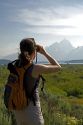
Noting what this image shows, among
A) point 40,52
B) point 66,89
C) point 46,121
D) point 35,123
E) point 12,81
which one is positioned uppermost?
point 40,52

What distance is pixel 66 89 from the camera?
40.8 m

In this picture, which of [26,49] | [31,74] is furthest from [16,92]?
[26,49]

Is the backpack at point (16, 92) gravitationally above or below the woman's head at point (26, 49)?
below

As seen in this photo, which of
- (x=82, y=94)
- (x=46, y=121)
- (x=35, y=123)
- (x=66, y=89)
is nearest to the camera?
(x=35, y=123)

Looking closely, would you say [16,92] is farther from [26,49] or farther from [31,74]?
[26,49]

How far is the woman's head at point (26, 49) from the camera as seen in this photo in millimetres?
4566

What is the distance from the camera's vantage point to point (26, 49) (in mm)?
4582

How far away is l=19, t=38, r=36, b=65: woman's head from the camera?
457cm

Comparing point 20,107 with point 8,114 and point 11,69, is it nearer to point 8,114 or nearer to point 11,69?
point 11,69

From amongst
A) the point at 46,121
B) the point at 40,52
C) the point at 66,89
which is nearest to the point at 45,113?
the point at 46,121

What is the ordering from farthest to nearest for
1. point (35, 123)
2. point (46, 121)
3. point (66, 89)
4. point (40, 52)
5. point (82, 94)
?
1. point (66, 89)
2. point (82, 94)
3. point (46, 121)
4. point (40, 52)
5. point (35, 123)

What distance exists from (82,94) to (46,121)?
28774 mm

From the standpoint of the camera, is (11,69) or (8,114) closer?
(11,69)

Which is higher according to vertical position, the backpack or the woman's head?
the woman's head
